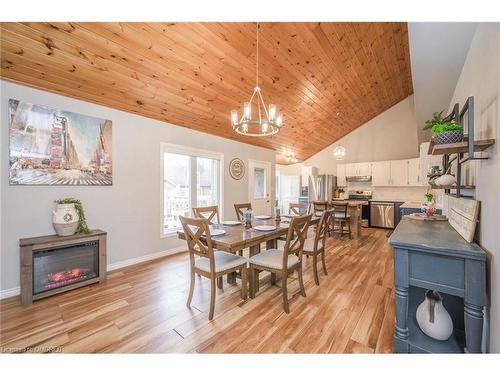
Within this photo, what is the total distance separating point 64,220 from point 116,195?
75 cm

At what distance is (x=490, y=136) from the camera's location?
1.21 metres

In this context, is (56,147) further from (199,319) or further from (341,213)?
(341,213)

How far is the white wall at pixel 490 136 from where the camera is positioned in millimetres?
1088

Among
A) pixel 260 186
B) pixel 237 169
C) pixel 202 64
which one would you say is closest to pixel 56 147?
pixel 202 64

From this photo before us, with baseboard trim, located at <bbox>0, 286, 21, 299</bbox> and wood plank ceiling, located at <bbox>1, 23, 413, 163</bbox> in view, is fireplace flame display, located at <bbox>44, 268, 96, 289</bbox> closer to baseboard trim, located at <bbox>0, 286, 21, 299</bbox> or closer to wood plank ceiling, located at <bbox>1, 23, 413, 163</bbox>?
baseboard trim, located at <bbox>0, 286, 21, 299</bbox>

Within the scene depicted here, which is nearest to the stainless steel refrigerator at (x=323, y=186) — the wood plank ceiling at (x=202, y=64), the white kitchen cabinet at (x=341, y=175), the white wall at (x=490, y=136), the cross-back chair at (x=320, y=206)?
the white kitchen cabinet at (x=341, y=175)

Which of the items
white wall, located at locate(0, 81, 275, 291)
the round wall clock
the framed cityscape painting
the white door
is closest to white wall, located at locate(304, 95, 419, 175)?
the white door

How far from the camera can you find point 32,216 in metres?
2.42

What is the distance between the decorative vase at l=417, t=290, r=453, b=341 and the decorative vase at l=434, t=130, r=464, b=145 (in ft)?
3.56

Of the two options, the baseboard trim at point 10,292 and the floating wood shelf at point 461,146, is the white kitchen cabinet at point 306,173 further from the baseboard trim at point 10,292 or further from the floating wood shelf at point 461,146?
the baseboard trim at point 10,292

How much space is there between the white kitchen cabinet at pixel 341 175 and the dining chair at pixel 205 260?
5.78 metres
